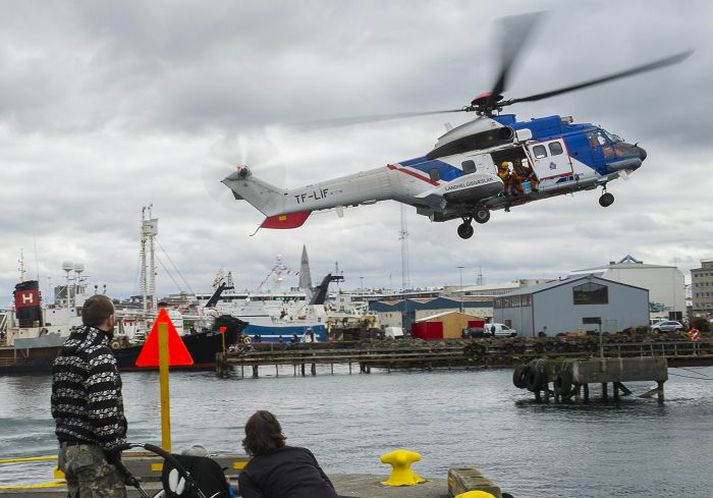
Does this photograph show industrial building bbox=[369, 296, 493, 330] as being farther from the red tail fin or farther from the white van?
the red tail fin

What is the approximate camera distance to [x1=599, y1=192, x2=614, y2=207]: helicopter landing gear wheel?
31703 mm

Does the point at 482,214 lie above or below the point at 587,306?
above

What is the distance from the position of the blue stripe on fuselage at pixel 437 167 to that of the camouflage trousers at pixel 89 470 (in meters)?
24.1

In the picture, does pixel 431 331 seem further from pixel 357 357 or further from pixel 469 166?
pixel 469 166

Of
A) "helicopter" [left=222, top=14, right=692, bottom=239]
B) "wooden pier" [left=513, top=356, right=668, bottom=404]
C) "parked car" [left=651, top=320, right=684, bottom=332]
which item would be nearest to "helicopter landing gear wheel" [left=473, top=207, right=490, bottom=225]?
"helicopter" [left=222, top=14, right=692, bottom=239]

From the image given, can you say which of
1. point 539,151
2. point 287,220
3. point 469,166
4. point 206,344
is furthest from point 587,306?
point 287,220

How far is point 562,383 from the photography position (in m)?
41.5

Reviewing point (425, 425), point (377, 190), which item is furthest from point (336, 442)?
point (377, 190)

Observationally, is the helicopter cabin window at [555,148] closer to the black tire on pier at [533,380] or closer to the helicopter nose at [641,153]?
the helicopter nose at [641,153]

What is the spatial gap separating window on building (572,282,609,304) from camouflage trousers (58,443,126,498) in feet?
232

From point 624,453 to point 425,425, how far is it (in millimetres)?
9669

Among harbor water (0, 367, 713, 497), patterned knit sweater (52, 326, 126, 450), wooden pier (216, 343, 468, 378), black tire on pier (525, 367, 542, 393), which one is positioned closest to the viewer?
patterned knit sweater (52, 326, 126, 450)

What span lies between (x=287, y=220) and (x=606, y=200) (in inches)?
451

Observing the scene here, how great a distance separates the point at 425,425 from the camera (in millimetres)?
33688
